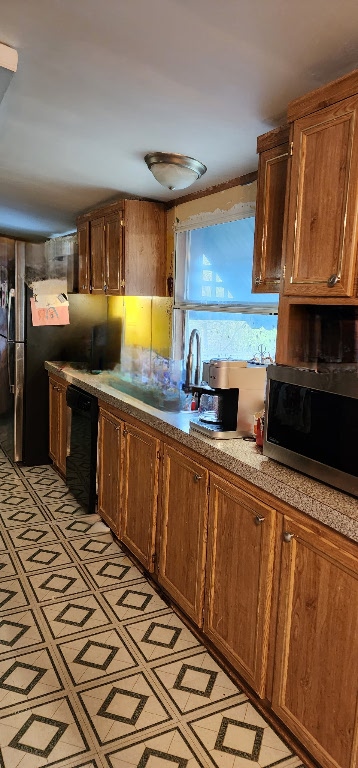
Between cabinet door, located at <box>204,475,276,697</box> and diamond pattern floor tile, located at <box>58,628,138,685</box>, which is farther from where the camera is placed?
diamond pattern floor tile, located at <box>58,628,138,685</box>

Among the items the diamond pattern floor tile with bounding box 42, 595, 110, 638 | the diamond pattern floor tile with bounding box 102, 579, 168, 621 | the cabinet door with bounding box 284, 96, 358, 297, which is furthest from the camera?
the diamond pattern floor tile with bounding box 102, 579, 168, 621

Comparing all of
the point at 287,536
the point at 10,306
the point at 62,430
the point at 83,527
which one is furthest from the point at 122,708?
the point at 10,306

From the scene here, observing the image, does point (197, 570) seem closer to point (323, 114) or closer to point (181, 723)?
point (181, 723)

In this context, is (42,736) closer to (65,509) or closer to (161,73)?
(65,509)

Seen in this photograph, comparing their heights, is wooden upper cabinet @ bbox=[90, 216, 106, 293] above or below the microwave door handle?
above

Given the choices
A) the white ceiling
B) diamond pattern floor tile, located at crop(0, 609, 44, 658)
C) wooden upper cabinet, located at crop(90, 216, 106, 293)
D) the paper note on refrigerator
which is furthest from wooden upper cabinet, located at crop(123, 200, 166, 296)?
diamond pattern floor tile, located at crop(0, 609, 44, 658)

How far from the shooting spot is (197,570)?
229 cm

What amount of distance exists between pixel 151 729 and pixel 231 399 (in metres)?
1.25

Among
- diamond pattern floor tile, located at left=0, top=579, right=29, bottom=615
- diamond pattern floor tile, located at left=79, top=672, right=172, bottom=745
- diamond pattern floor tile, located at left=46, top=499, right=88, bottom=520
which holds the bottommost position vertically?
diamond pattern floor tile, located at left=79, top=672, right=172, bottom=745

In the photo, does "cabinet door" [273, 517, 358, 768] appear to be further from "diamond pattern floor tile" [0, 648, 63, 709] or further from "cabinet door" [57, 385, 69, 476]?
"cabinet door" [57, 385, 69, 476]

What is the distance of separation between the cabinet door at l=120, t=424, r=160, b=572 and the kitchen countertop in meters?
0.13

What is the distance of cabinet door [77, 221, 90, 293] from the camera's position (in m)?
4.30

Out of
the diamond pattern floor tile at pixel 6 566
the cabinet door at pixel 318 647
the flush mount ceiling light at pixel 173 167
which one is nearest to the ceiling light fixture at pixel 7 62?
the flush mount ceiling light at pixel 173 167

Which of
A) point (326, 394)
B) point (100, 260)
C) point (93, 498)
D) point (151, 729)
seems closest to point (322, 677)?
point (151, 729)
